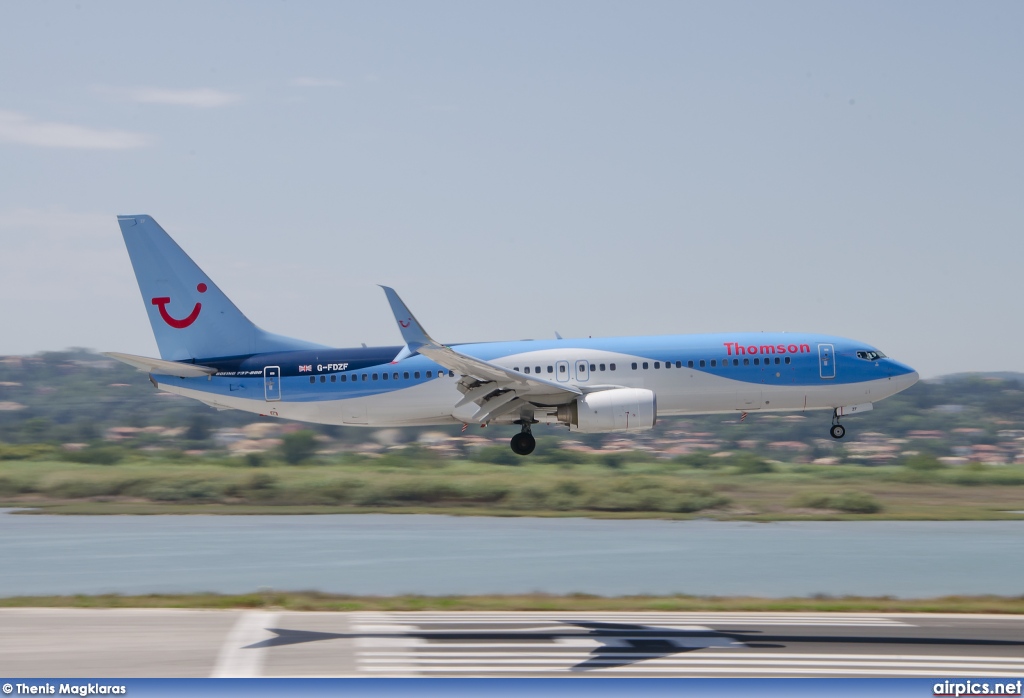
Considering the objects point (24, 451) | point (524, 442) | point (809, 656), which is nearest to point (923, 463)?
point (524, 442)

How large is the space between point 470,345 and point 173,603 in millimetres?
12565

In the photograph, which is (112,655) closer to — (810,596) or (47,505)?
(810,596)

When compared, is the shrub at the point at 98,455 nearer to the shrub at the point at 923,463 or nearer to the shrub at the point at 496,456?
the shrub at the point at 496,456

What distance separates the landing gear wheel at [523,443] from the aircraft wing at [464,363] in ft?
6.27

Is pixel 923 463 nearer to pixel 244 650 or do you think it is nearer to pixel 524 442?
pixel 524 442

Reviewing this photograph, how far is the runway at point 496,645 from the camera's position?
18547 mm

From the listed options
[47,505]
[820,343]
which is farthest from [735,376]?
[47,505]

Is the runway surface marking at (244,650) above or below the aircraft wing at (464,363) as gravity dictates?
below

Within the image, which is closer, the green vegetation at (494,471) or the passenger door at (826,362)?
the passenger door at (826,362)

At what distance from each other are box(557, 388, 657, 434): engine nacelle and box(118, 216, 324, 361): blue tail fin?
30.9 ft

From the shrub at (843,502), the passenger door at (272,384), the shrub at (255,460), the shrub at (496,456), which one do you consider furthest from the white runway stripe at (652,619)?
the shrub at (255,460)

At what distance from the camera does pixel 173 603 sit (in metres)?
28.3

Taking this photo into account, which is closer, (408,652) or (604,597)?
(408,652)

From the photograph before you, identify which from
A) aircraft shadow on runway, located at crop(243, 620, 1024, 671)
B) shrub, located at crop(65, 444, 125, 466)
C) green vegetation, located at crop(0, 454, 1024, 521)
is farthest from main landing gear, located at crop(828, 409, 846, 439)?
shrub, located at crop(65, 444, 125, 466)
